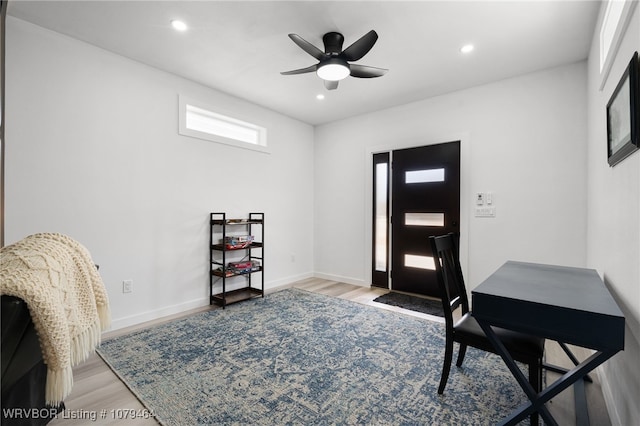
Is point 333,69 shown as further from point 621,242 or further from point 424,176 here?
point 621,242

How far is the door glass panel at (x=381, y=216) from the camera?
13.7 feet

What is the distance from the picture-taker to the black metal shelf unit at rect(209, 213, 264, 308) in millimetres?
3391

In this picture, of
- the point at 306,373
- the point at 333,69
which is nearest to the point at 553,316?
the point at 306,373

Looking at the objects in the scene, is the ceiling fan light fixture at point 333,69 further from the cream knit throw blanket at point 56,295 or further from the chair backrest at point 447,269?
the cream knit throw blanket at point 56,295

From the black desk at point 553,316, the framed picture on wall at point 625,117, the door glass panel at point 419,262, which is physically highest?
the framed picture on wall at point 625,117

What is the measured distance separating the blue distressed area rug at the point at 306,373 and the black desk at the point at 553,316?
476mm

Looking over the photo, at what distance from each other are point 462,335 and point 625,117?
1353 mm

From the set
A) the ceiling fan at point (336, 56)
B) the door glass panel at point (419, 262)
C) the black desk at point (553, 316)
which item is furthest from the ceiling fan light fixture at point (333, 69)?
the door glass panel at point (419, 262)

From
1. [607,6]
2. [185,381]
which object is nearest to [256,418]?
[185,381]

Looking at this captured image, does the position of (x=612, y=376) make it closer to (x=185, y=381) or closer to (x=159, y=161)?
(x=185, y=381)

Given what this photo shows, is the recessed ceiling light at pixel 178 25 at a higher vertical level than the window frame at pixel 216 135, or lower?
higher

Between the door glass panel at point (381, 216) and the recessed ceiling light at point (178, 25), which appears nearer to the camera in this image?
the recessed ceiling light at point (178, 25)

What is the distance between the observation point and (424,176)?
3.77 m

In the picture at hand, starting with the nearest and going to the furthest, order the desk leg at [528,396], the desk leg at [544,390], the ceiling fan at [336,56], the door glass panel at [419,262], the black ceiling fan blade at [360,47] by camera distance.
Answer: the desk leg at [544,390], the desk leg at [528,396], the black ceiling fan blade at [360,47], the ceiling fan at [336,56], the door glass panel at [419,262]
